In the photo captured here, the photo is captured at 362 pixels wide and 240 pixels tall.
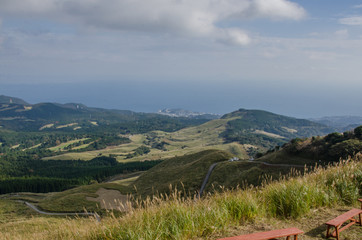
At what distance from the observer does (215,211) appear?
27.1 feet

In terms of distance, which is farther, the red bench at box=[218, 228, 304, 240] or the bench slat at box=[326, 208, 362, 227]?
the bench slat at box=[326, 208, 362, 227]

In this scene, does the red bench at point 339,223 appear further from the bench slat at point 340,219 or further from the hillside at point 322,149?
the hillside at point 322,149

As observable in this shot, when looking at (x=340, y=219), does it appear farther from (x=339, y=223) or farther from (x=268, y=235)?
(x=268, y=235)

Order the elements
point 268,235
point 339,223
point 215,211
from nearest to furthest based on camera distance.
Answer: point 268,235 → point 339,223 → point 215,211

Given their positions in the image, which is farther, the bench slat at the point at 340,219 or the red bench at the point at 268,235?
the bench slat at the point at 340,219

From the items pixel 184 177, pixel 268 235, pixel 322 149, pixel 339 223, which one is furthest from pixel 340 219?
pixel 184 177

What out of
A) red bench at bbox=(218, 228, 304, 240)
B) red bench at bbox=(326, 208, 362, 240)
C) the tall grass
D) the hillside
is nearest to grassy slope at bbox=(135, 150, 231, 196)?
the hillside

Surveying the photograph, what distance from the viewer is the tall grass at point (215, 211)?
737 cm

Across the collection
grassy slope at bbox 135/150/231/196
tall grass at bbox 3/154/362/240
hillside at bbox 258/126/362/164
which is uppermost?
tall grass at bbox 3/154/362/240

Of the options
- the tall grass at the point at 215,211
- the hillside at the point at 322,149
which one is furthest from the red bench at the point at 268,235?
the hillside at the point at 322,149

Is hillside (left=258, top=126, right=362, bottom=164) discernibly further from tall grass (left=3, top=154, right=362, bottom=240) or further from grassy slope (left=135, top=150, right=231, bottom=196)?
tall grass (left=3, top=154, right=362, bottom=240)

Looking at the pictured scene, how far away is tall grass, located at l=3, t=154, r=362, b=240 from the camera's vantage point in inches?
290

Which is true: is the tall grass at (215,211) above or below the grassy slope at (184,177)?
above

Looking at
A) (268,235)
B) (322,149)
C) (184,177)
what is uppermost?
(268,235)
